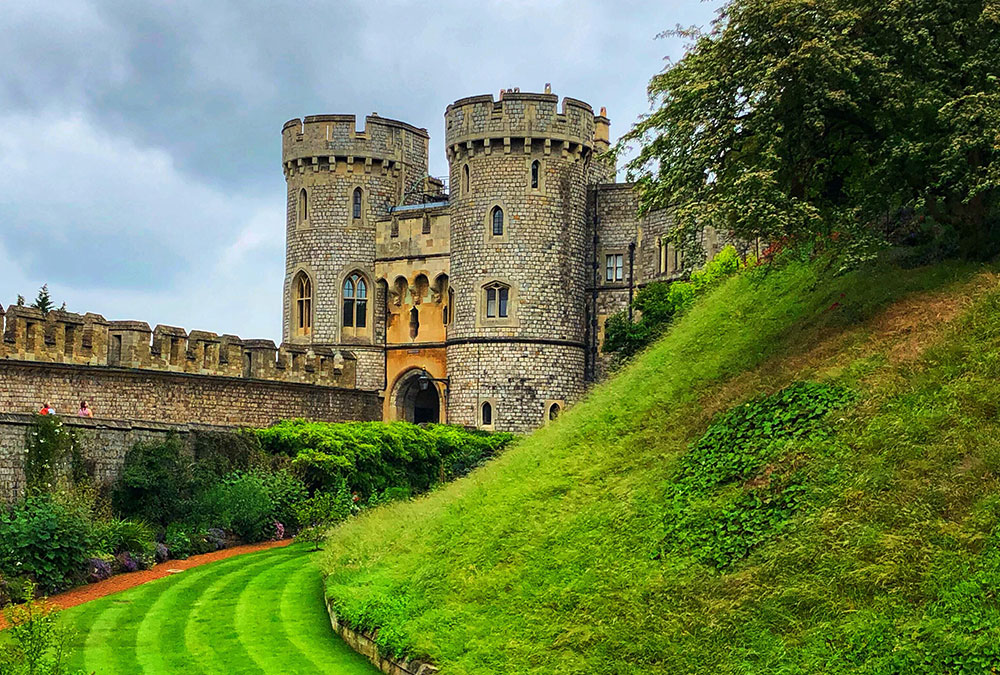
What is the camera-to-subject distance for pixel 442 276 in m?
41.2

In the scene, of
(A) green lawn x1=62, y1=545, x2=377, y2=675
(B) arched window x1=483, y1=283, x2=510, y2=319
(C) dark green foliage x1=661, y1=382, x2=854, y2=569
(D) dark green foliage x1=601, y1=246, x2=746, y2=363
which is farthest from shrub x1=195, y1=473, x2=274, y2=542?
(B) arched window x1=483, y1=283, x2=510, y2=319

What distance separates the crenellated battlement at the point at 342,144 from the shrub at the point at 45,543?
2491cm

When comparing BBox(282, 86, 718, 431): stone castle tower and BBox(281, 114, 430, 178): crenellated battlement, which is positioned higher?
BBox(281, 114, 430, 178): crenellated battlement

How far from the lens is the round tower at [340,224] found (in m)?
41.4

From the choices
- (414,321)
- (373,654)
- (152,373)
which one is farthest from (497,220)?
(373,654)

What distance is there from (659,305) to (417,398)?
1312 cm

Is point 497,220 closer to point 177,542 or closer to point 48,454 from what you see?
point 177,542

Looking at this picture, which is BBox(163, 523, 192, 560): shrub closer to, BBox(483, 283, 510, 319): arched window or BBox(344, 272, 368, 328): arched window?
BBox(483, 283, 510, 319): arched window

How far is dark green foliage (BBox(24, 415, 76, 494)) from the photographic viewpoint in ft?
65.6

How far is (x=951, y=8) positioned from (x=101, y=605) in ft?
47.5

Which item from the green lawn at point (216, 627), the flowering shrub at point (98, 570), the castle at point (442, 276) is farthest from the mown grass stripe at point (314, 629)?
the castle at point (442, 276)

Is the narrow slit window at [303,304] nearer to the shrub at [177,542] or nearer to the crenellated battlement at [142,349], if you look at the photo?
the crenellated battlement at [142,349]

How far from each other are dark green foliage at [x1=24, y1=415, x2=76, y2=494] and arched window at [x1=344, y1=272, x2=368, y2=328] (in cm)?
2108

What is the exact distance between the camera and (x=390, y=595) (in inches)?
514
